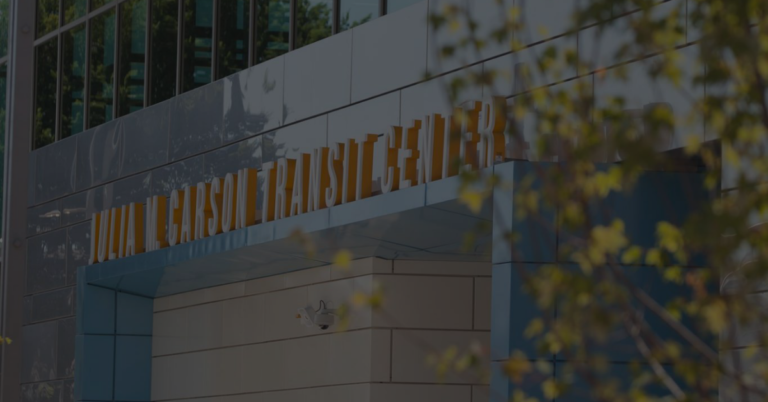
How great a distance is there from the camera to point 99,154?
67.6 feet

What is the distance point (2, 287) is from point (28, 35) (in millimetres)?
4215

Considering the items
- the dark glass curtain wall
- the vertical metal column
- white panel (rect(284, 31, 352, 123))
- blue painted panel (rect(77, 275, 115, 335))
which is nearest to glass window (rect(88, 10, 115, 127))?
the dark glass curtain wall

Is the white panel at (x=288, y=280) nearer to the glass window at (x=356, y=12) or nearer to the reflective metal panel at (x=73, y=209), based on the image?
the glass window at (x=356, y=12)

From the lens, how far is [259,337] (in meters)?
16.7

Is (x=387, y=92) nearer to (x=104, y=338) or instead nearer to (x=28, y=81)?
(x=104, y=338)

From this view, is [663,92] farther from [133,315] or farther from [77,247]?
[77,247]

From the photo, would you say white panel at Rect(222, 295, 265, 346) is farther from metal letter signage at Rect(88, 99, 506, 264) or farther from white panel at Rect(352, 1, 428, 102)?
white panel at Rect(352, 1, 428, 102)

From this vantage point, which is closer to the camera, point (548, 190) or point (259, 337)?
point (548, 190)

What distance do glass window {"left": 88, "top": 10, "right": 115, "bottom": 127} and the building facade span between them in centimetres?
5

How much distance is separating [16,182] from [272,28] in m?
7.32

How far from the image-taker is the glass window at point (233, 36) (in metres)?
17.5

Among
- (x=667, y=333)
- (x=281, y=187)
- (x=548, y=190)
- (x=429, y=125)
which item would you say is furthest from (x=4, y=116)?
(x=548, y=190)

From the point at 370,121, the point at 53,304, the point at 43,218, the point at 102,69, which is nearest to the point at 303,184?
the point at 370,121

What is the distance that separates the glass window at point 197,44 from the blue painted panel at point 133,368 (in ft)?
11.2
